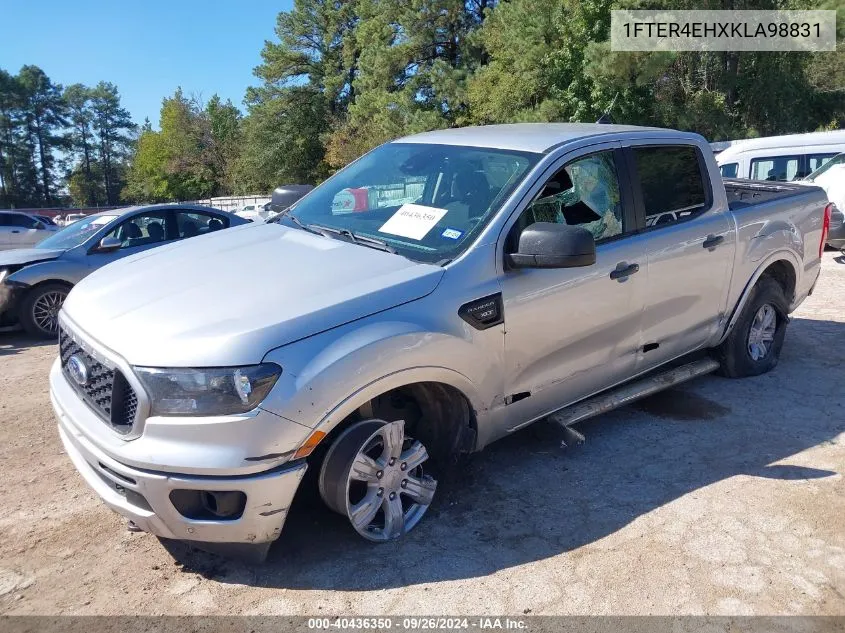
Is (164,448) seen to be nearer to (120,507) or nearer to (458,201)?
(120,507)

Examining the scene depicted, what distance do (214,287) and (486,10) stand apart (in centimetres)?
3650

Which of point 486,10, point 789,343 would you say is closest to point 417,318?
point 789,343

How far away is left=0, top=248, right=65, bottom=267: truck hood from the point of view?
25.2 ft

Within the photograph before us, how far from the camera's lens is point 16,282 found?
7.55 m

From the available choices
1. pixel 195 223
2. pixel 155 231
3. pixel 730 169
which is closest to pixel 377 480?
pixel 155 231

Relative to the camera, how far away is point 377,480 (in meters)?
3.14

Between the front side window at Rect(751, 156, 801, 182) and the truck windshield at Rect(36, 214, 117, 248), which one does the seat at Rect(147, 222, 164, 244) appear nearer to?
the truck windshield at Rect(36, 214, 117, 248)

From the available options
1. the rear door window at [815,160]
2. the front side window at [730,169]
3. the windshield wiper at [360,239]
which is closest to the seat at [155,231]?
the windshield wiper at [360,239]

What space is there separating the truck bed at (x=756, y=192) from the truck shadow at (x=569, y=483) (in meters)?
1.39

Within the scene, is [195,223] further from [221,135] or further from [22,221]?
[221,135]

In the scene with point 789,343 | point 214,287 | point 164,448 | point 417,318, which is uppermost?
point 214,287

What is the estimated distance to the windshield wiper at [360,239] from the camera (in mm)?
3462

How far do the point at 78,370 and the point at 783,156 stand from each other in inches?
510

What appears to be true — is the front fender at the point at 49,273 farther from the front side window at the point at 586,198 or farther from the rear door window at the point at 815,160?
the rear door window at the point at 815,160
